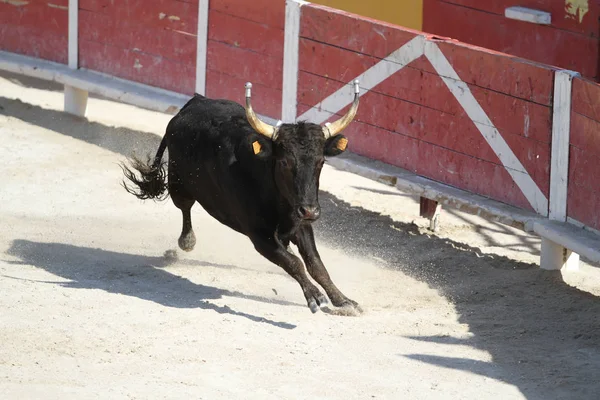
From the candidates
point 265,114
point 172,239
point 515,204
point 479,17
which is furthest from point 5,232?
point 479,17

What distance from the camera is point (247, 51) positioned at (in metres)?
10.4

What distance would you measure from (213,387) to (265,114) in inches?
192

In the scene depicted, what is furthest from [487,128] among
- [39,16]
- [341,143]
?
[39,16]

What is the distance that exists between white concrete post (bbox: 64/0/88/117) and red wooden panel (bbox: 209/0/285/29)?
6.03ft

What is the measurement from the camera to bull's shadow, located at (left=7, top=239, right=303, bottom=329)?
704 cm

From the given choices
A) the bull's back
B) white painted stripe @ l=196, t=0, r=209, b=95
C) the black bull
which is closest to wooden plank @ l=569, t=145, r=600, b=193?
the black bull

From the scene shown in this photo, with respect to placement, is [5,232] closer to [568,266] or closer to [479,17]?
[568,266]

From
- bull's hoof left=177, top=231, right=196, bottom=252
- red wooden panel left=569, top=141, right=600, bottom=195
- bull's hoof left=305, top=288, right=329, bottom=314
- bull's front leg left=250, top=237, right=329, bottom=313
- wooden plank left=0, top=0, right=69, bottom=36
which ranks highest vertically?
red wooden panel left=569, top=141, right=600, bottom=195

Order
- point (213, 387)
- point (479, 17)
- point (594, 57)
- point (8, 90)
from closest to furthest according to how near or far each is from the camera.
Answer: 1. point (213, 387)
2. point (594, 57)
3. point (479, 17)
4. point (8, 90)

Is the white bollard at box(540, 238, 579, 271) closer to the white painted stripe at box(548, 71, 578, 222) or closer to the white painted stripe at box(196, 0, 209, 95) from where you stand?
the white painted stripe at box(548, 71, 578, 222)

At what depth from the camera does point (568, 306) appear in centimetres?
708

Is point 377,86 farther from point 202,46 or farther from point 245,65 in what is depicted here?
point 202,46

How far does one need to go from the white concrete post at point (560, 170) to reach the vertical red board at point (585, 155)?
39mm

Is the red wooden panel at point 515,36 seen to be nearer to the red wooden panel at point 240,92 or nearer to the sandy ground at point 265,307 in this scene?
the sandy ground at point 265,307
